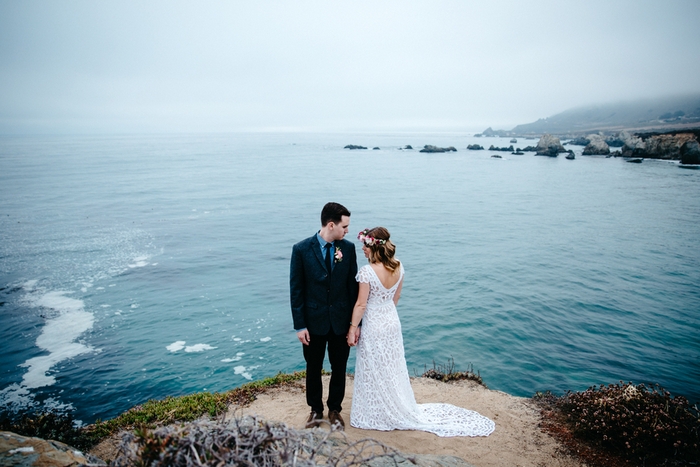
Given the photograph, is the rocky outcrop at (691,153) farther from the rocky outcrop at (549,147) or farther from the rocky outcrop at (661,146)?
the rocky outcrop at (549,147)

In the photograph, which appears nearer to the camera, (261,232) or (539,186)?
(261,232)

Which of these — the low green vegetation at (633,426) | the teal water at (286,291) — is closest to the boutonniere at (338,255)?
the low green vegetation at (633,426)

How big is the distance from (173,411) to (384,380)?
414cm

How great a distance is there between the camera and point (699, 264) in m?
19.2

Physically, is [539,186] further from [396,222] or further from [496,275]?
[496,275]

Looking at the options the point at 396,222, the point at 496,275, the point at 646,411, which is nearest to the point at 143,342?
the point at 646,411

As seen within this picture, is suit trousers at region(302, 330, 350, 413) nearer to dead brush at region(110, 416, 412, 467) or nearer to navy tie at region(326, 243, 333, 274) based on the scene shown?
navy tie at region(326, 243, 333, 274)

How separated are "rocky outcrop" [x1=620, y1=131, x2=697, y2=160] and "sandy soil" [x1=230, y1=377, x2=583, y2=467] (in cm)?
8822

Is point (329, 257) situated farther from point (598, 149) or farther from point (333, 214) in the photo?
point (598, 149)

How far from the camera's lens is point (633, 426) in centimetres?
584

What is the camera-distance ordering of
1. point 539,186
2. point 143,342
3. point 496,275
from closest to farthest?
point 143,342 < point 496,275 < point 539,186

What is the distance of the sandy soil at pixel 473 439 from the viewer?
546 centimetres

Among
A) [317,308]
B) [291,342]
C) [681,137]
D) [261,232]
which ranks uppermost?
[681,137]

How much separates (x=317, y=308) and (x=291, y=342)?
26.9ft
